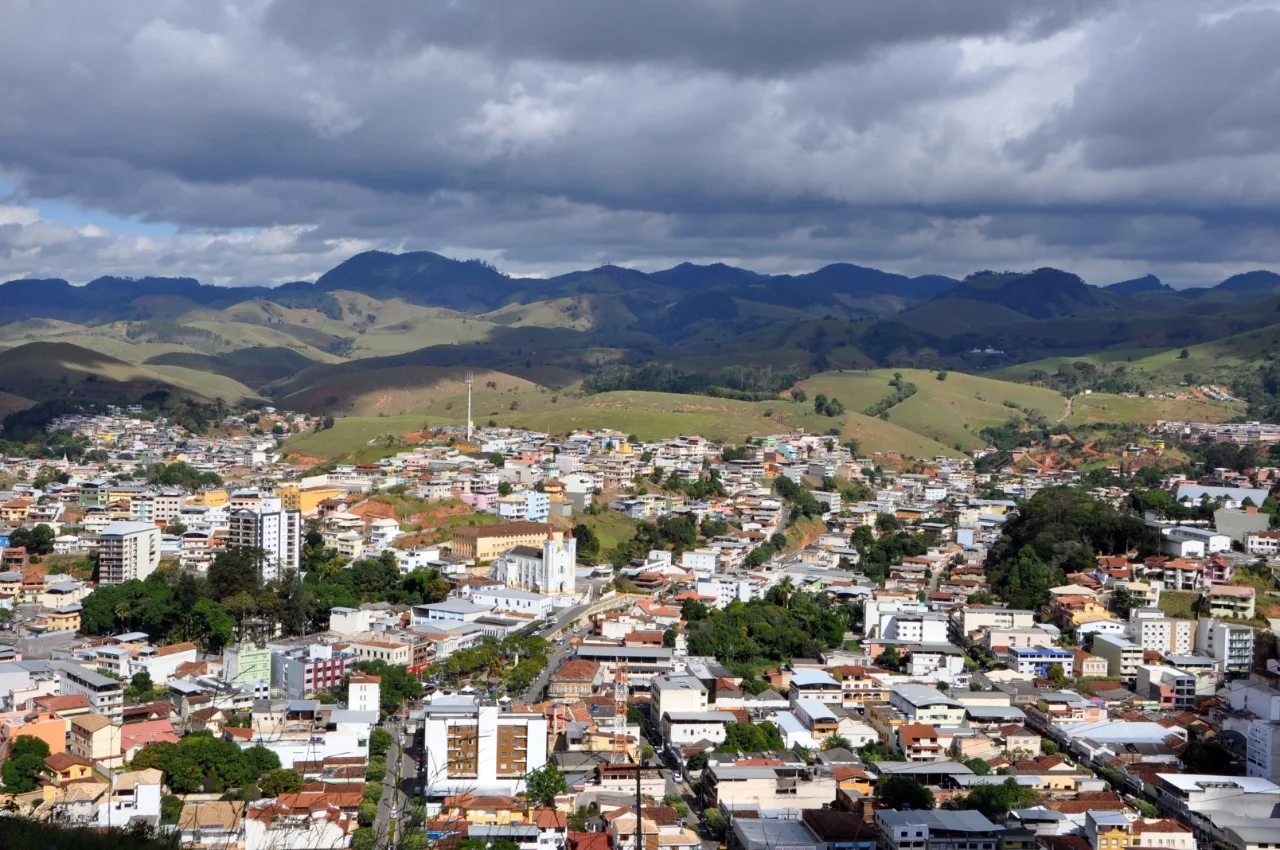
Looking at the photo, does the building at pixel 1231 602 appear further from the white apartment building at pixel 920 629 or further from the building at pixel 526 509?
the building at pixel 526 509

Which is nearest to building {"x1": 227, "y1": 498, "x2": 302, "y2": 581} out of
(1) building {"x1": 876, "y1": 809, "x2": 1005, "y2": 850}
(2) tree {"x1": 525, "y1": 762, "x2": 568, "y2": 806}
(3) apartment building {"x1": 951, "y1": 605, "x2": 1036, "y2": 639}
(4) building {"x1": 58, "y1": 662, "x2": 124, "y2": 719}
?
(4) building {"x1": 58, "y1": 662, "x2": 124, "y2": 719}

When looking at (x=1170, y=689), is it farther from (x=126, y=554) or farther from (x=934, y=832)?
(x=126, y=554)

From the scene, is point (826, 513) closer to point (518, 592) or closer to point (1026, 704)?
point (518, 592)

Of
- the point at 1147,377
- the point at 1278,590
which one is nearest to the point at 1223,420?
the point at 1147,377

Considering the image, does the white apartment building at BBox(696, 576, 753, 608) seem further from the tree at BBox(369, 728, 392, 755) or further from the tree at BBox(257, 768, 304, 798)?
the tree at BBox(257, 768, 304, 798)

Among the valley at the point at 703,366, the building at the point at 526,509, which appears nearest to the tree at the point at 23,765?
the building at the point at 526,509

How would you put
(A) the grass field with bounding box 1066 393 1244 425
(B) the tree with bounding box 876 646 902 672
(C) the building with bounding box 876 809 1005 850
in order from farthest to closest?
(A) the grass field with bounding box 1066 393 1244 425 < (B) the tree with bounding box 876 646 902 672 < (C) the building with bounding box 876 809 1005 850
